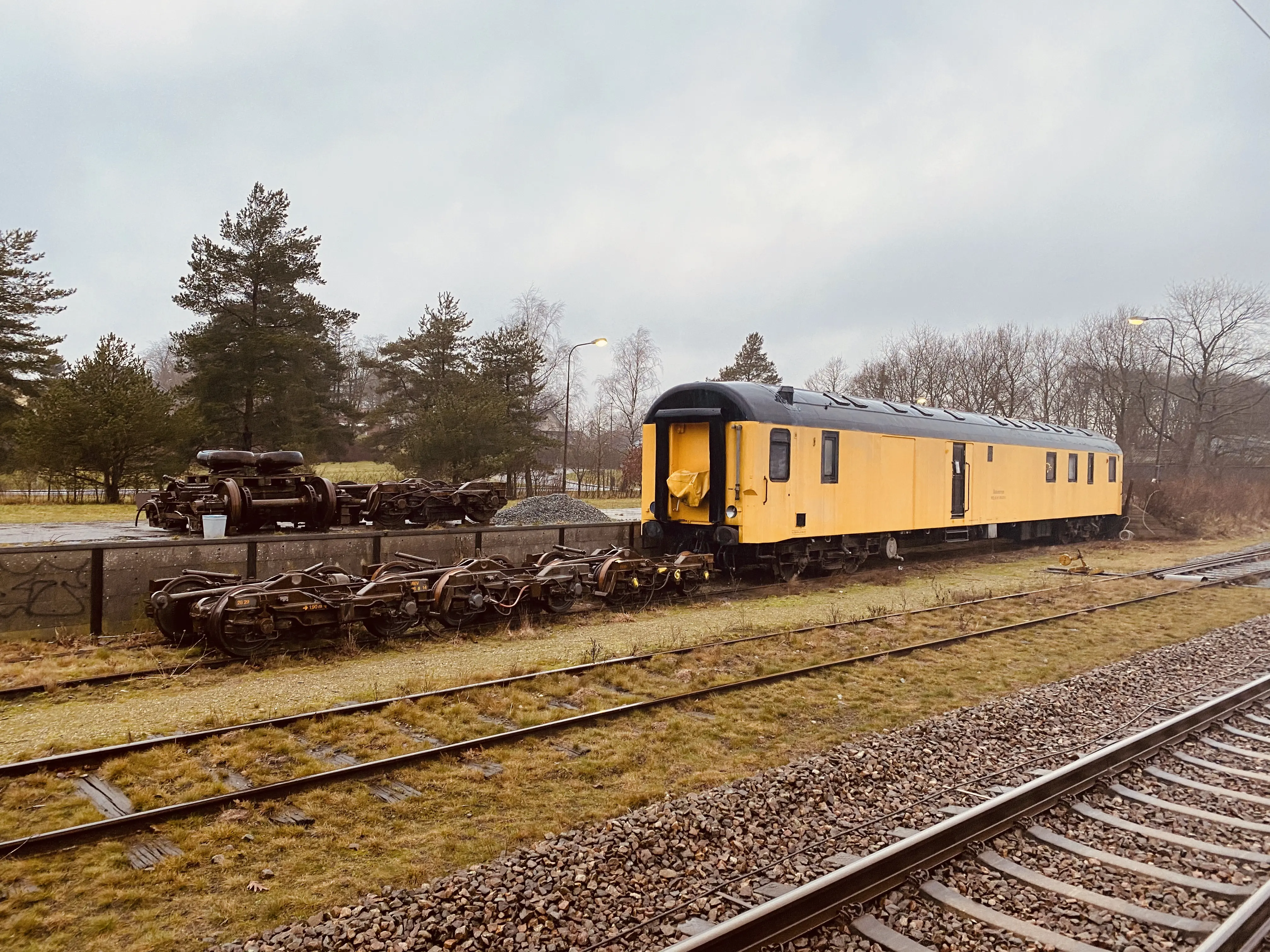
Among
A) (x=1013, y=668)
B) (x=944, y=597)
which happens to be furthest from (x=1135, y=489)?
(x=1013, y=668)

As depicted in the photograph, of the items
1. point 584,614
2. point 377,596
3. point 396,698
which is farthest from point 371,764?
point 584,614

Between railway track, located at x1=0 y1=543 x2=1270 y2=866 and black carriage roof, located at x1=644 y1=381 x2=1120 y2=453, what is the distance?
5.06 m

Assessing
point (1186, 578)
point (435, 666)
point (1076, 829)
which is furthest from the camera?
point (1186, 578)

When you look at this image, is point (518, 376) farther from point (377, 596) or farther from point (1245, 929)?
point (1245, 929)

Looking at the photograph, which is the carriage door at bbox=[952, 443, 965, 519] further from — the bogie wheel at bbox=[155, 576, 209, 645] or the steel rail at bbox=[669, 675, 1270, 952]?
the bogie wheel at bbox=[155, 576, 209, 645]

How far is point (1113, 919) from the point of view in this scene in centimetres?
353

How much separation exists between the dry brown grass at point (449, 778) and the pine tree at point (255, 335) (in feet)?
83.6

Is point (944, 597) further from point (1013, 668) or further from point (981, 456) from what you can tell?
point (981, 456)

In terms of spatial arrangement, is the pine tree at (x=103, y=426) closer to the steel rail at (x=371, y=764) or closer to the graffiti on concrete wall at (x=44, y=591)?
the graffiti on concrete wall at (x=44, y=591)

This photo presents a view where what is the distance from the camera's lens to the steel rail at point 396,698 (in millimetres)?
5098

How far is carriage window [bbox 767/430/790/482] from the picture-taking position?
42.5ft

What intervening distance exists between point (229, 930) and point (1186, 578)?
17.6 m

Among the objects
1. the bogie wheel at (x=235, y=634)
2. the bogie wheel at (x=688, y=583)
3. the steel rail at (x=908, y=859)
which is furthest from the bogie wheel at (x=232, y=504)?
the steel rail at (x=908, y=859)

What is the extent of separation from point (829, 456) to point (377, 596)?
8.46 m
